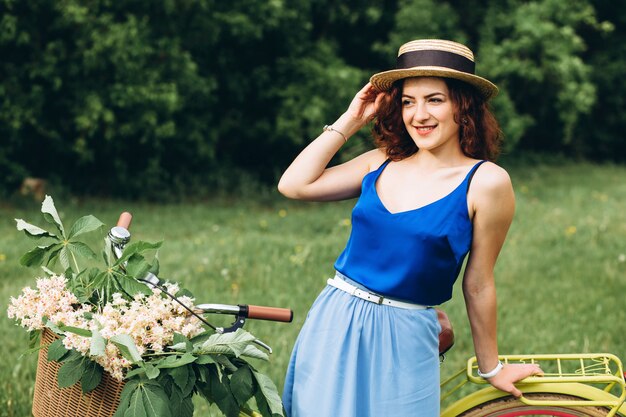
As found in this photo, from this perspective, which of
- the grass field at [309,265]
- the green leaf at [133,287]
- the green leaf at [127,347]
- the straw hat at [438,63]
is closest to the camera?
the green leaf at [127,347]

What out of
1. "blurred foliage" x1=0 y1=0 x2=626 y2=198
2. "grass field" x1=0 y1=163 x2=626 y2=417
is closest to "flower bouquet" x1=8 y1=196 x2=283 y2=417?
"grass field" x1=0 y1=163 x2=626 y2=417

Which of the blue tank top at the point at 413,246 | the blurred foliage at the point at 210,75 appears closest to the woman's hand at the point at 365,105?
the blue tank top at the point at 413,246

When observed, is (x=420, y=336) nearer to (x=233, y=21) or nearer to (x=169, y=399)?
(x=169, y=399)

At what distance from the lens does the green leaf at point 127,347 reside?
1966 mm

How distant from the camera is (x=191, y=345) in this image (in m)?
2.12

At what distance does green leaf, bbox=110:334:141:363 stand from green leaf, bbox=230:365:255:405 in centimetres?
30

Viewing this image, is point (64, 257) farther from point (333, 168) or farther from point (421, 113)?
point (421, 113)

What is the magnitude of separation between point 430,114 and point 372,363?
0.76m

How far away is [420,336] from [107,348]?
927 millimetres

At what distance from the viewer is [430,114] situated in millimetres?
2467

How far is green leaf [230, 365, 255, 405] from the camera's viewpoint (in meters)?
2.17

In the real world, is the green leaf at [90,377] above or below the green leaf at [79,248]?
below

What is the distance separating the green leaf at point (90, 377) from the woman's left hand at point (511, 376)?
1223mm

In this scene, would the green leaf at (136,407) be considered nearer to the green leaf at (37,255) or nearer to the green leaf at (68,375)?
the green leaf at (68,375)
